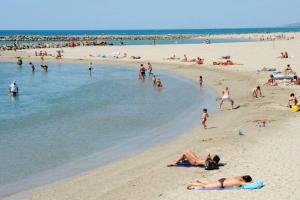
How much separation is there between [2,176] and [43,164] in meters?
1.67

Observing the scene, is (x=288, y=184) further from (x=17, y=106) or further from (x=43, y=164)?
(x=17, y=106)

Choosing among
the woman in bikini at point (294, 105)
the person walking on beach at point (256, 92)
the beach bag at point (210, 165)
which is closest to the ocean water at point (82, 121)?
the person walking on beach at point (256, 92)

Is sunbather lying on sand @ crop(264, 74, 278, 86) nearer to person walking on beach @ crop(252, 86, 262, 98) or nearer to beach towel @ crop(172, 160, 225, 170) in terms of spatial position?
person walking on beach @ crop(252, 86, 262, 98)

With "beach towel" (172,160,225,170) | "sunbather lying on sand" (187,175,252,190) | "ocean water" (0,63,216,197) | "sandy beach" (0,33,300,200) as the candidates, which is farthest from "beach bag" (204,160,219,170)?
"ocean water" (0,63,216,197)

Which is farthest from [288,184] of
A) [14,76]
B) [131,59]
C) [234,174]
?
[131,59]

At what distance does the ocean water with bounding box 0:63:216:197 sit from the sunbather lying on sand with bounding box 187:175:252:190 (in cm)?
477

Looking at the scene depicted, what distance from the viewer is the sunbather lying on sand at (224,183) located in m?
12.5

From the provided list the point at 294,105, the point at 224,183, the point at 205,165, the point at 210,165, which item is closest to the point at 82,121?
the point at 294,105

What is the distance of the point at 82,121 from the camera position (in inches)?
977

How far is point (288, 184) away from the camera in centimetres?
1263

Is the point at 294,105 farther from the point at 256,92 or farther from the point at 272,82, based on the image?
the point at 272,82

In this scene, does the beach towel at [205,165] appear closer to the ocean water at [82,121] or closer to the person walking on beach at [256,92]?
the ocean water at [82,121]

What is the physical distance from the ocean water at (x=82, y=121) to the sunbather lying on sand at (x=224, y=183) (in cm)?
477

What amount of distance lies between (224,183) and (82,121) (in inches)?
530
